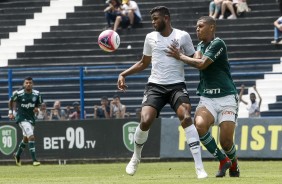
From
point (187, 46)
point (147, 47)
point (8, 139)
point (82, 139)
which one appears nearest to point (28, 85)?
point (82, 139)

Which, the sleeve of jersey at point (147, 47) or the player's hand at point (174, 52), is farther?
the sleeve of jersey at point (147, 47)

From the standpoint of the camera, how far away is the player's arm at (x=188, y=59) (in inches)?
550

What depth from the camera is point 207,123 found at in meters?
14.4

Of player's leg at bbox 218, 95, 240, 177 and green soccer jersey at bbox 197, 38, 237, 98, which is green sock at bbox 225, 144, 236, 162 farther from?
green soccer jersey at bbox 197, 38, 237, 98

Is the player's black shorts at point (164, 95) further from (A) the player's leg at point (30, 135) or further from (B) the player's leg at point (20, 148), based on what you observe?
(B) the player's leg at point (20, 148)

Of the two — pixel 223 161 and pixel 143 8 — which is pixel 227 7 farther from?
pixel 223 161

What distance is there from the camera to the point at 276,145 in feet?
78.6

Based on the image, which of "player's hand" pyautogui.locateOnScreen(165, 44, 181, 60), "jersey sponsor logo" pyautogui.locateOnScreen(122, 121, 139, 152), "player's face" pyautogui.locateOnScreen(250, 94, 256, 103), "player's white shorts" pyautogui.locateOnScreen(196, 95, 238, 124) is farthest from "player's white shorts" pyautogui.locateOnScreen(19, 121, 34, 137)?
"player's hand" pyautogui.locateOnScreen(165, 44, 181, 60)

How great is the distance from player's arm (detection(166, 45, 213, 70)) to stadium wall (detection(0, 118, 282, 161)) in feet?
33.5

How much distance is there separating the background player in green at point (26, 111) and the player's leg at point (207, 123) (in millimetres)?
10705

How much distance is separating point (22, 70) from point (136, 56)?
3812 mm

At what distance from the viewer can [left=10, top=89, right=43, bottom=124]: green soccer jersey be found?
24.8 meters

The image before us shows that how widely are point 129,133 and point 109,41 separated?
338 inches

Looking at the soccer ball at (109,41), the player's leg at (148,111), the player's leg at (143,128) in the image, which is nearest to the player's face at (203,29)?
the player's leg at (148,111)
